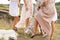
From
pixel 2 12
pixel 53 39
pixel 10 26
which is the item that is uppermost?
pixel 2 12

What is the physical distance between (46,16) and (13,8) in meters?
0.34

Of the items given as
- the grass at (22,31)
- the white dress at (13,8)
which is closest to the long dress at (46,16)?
the grass at (22,31)

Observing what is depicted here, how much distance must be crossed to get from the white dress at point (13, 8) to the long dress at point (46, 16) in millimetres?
203

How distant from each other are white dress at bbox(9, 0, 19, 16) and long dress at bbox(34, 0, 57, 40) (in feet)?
0.67

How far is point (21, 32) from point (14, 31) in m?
0.07

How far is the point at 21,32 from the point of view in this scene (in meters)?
2.10

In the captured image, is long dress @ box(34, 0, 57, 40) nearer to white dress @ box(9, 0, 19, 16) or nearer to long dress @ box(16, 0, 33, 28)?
long dress @ box(16, 0, 33, 28)

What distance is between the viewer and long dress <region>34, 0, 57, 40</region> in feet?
6.57

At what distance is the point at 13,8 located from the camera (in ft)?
6.95

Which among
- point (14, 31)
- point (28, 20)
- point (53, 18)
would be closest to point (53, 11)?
point (53, 18)

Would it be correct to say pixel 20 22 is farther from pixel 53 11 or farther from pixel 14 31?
pixel 53 11

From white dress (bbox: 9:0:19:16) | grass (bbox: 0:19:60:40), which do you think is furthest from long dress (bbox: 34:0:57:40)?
white dress (bbox: 9:0:19:16)

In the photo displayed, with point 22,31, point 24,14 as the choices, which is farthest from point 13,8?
point 22,31

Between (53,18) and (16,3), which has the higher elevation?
(16,3)
